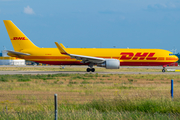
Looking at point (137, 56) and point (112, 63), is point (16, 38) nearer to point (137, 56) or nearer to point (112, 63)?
point (112, 63)

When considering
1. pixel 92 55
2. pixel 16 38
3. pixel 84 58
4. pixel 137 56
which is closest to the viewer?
pixel 84 58

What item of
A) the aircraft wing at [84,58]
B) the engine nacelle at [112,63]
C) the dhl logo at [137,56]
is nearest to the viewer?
the engine nacelle at [112,63]

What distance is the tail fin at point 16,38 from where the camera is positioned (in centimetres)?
3716

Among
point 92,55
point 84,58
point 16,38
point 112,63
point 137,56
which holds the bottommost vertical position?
point 112,63

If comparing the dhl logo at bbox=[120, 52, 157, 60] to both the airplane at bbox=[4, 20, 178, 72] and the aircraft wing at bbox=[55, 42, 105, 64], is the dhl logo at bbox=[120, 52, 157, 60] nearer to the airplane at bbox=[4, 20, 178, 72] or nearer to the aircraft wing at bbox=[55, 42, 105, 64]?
the airplane at bbox=[4, 20, 178, 72]

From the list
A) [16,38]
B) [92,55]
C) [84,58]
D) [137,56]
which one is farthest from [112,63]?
[16,38]

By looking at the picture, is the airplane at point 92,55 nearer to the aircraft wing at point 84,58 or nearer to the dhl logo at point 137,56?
the dhl logo at point 137,56

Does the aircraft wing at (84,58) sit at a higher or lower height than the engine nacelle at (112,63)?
higher

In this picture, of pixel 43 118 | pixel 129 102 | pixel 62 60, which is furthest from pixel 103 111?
pixel 62 60

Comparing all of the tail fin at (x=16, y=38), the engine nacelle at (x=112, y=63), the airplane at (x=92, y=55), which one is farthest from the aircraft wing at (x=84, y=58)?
the tail fin at (x=16, y=38)

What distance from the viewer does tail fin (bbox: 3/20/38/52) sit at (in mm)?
37156

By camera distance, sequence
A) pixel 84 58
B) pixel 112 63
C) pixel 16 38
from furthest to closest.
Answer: pixel 16 38
pixel 84 58
pixel 112 63

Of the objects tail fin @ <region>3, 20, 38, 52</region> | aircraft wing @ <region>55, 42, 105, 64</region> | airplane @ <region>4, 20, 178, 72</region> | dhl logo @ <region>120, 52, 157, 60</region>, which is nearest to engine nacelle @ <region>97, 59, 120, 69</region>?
aircraft wing @ <region>55, 42, 105, 64</region>

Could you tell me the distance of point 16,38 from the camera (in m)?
37.4
